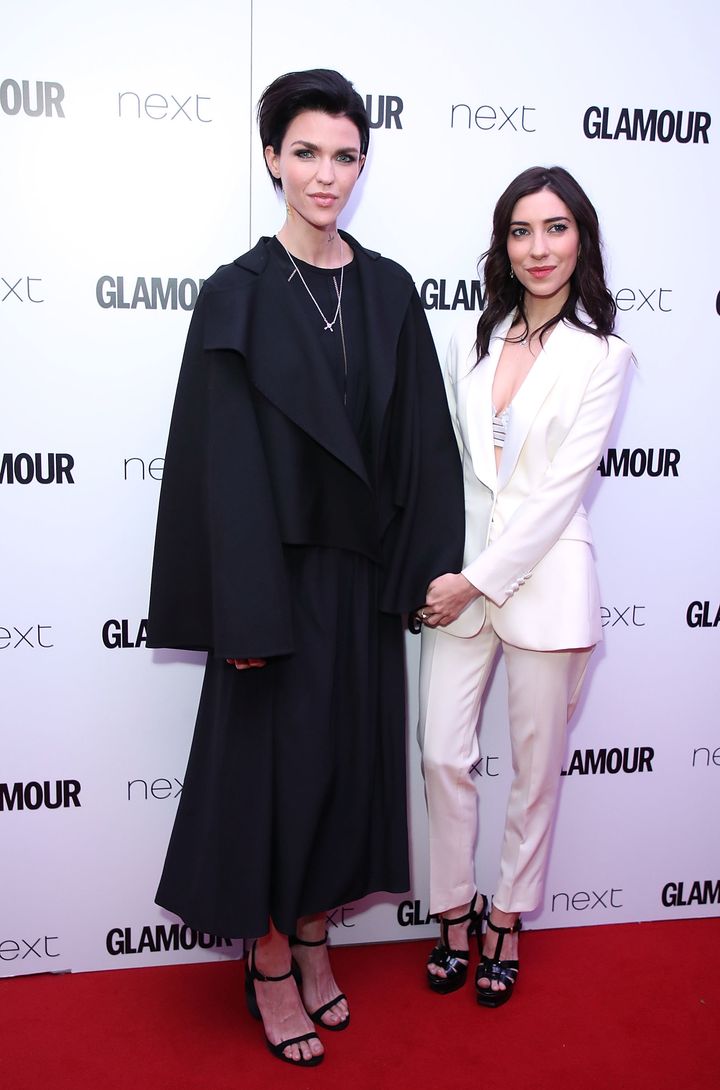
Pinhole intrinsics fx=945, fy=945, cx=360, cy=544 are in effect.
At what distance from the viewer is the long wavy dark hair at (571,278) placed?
223cm

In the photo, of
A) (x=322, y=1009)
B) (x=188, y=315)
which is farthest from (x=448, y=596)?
(x=322, y=1009)

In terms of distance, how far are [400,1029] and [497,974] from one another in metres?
0.30

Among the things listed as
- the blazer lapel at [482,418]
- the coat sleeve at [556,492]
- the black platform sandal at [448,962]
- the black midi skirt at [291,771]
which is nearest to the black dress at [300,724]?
the black midi skirt at [291,771]

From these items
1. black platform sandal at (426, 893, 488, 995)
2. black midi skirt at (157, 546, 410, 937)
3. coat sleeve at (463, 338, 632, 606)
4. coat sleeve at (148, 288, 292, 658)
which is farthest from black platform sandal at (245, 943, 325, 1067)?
coat sleeve at (463, 338, 632, 606)

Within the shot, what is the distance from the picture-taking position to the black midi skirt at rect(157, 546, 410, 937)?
7.09 feet

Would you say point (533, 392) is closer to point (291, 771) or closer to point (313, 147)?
point (313, 147)

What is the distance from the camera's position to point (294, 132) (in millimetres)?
2031

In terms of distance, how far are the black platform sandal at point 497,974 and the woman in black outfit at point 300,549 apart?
15.3 inches

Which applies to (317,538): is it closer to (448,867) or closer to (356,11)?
(448,867)

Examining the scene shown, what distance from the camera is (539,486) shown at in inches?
88.5

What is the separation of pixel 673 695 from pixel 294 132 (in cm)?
195

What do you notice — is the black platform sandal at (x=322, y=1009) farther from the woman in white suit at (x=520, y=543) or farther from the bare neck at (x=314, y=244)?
the bare neck at (x=314, y=244)

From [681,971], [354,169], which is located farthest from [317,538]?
[681,971]

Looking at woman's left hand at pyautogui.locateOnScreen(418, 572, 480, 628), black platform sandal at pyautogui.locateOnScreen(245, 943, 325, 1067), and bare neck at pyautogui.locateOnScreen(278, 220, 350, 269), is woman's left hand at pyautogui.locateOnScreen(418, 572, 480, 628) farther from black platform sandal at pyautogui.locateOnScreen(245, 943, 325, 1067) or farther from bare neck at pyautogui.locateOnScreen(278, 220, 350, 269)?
black platform sandal at pyautogui.locateOnScreen(245, 943, 325, 1067)
